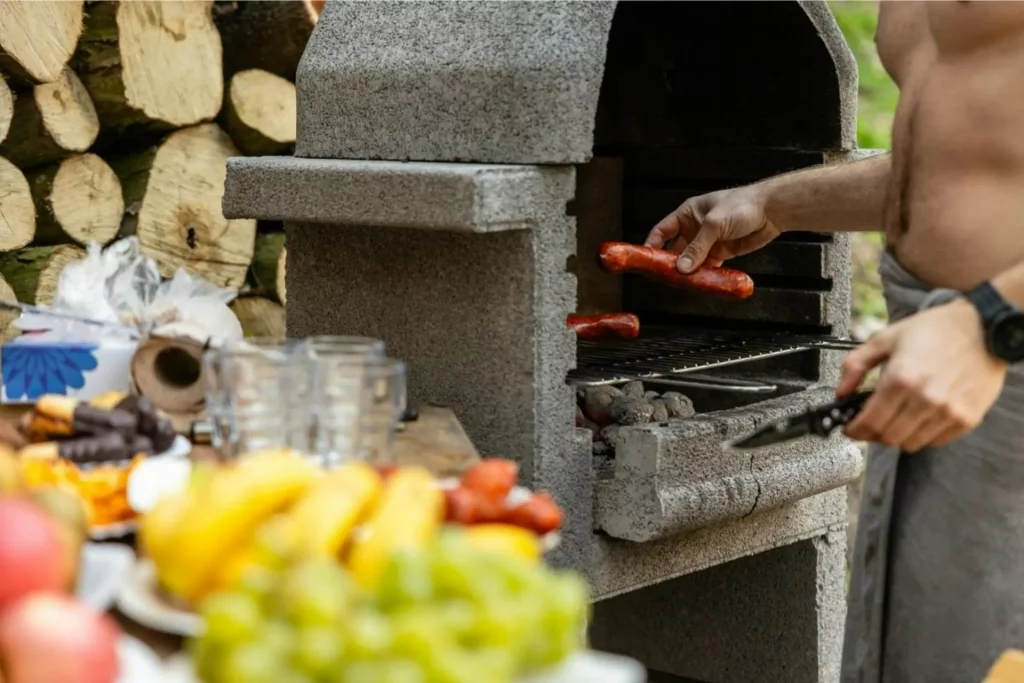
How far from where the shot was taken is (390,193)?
3.06 metres

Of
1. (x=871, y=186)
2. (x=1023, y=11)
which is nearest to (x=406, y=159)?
(x=871, y=186)

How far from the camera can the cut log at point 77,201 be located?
4285mm

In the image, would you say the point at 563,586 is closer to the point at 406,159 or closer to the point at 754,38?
the point at 406,159

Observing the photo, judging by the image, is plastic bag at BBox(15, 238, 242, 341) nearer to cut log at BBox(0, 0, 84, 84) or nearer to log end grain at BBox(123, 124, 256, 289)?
cut log at BBox(0, 0, 84, 84)

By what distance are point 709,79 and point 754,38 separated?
9.2 inches

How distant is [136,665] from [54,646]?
5.8 inches

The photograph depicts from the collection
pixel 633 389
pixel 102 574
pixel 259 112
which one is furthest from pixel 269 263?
pixel 102 574

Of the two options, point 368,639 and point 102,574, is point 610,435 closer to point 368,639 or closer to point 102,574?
point 102,574

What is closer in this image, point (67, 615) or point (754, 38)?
point (67, 615)

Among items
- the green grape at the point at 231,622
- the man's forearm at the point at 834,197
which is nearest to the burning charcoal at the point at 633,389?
the man's forearm at the point at 834,197

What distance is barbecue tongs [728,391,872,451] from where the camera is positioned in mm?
2389

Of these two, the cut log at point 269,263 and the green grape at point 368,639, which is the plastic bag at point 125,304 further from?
the cut log at point 269,263

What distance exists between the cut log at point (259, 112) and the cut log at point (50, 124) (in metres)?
0.55

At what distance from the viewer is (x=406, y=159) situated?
3273 millimetres
